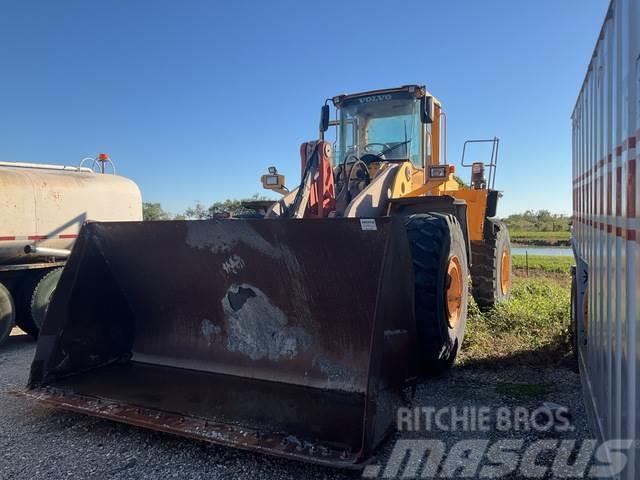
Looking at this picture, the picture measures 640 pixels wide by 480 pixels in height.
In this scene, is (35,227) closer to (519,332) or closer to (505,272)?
(519,332)

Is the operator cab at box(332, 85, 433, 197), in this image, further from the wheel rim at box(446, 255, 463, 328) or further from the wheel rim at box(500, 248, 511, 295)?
the wheel rim at box(500, 248, 511, 295)

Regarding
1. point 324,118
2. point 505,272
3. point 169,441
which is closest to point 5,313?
point 169,441

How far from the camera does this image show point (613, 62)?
7.41 feet

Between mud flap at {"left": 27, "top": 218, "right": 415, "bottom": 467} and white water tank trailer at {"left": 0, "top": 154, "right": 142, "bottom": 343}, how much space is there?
2.84 metres

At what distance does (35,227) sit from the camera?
660cm

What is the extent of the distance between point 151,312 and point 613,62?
388cm

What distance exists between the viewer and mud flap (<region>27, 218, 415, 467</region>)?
2834mm

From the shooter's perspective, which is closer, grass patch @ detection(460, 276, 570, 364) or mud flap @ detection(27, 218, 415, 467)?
mud flap @ detection(27, 218, 415, 467)

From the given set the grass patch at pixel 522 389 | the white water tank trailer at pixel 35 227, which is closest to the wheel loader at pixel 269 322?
the grass patch at pixel 522 389

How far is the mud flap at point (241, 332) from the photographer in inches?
112

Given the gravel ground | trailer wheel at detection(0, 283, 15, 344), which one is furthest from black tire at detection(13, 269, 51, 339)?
the gravel ground

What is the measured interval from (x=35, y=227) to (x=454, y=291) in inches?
226

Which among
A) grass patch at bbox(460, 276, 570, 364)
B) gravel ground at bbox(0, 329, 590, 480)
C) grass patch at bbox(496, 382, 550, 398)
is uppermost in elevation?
grass patch at bbox(460, 276, 570, 364)

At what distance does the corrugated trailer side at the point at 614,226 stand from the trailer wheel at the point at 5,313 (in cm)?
658
